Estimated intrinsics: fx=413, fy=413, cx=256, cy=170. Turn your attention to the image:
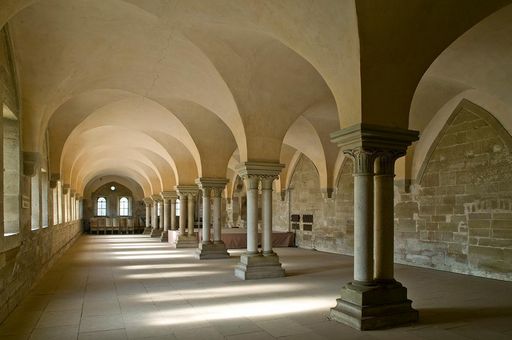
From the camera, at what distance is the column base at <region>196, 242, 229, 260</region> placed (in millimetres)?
11516

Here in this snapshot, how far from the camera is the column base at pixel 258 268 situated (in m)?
8.05

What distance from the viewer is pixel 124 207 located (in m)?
34.1

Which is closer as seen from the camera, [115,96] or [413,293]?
[413,293]

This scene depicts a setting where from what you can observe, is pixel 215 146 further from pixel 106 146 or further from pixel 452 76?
pixel 106 146

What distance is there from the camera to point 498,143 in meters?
8.36

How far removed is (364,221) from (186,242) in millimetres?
11304

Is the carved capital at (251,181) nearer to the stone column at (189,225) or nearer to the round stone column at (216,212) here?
the round stone column at (216,212)

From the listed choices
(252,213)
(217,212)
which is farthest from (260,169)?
(217,212)

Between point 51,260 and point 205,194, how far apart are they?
14.2 feet

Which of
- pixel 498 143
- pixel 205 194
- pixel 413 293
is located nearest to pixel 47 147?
pixel 205 194

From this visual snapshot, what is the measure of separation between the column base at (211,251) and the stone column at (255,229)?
3.28m

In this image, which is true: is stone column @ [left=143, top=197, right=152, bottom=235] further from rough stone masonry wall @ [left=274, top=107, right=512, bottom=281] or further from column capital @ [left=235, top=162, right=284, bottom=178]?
column capital @ [left=235, top=162, right=284, bottom=178]

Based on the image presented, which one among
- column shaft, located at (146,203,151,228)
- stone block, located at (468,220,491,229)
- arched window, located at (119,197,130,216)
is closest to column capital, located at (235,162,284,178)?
stone block, located at (468,220,491,229)

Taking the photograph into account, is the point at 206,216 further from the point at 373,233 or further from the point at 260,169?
the point at 373,233
